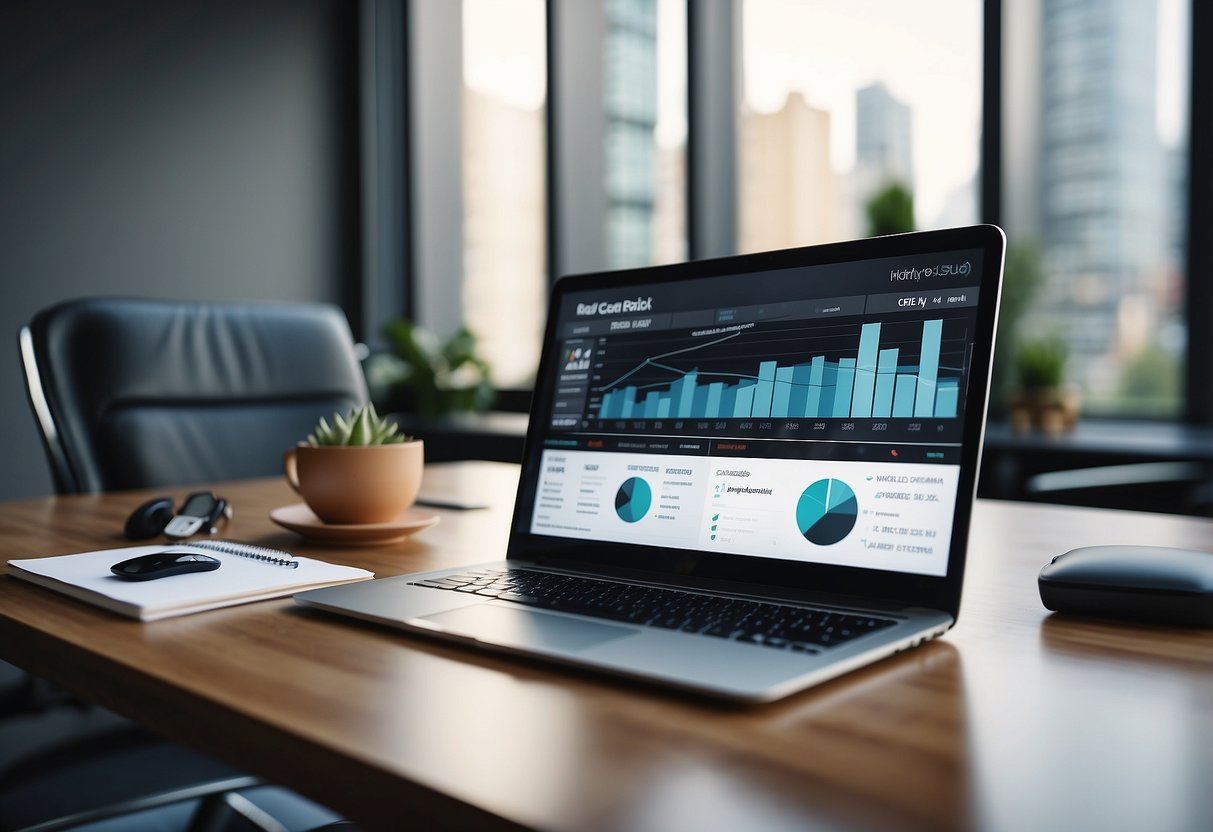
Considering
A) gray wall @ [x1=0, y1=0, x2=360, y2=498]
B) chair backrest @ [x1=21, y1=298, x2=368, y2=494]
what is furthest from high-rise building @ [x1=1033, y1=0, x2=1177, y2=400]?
gray wall @ [x1=0, y1=0, x2=360, y2=498]

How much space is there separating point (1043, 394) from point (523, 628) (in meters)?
2.27

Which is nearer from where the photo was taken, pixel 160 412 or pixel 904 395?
pixel 904 395

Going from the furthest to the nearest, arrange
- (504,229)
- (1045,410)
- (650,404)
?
1. (504,229)
2. (1045,410)
3. (650,404)

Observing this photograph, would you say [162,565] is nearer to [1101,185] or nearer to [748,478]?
[748,478]

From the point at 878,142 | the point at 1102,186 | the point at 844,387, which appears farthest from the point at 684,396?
the point at 878,142

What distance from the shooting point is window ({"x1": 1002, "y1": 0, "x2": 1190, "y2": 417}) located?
106 inches

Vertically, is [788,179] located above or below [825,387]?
above

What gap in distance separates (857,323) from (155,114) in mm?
3664

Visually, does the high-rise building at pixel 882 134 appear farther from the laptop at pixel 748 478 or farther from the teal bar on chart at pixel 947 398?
the teal bar on chart at pixel 947 398

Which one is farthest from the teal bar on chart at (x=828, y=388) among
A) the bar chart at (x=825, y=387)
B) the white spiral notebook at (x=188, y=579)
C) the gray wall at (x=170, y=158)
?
the gray wall at (x=170, y=158)

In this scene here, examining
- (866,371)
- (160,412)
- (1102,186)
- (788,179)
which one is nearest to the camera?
(866,371)

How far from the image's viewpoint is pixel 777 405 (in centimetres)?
76

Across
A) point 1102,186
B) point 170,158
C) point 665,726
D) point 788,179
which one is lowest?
point 665,726

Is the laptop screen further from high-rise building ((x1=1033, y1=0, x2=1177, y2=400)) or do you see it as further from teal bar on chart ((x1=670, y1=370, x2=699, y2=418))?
high-rise building ((x1=1033, y1=0, x2=1177, y2=400))
